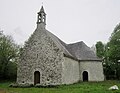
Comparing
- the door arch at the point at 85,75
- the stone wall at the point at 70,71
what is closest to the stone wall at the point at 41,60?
the stone wall at the point at 70,71

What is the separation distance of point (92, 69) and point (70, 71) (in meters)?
6.20

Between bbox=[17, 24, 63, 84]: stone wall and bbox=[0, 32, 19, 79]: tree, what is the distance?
977 cm

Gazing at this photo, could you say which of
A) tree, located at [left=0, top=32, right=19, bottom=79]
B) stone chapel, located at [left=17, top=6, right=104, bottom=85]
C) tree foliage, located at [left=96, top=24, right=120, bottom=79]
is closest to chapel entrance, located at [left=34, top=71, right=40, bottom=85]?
stone chapel, located at [left=17, top=6, right=104, bottom=85]

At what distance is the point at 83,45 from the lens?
33.2 m

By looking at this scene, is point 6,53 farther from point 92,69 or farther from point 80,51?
point 92,69

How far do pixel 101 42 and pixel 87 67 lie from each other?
20051mm

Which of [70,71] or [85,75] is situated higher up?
[70,71]

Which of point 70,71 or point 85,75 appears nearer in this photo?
point 70,71

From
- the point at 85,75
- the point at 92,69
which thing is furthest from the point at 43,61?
the point at 85,75

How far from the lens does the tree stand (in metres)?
32.5

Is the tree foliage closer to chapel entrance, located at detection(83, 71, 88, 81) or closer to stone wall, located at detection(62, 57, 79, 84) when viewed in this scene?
chapel entrance, located at detection(83, 71, 88, 81)

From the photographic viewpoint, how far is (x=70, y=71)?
24.8 metres

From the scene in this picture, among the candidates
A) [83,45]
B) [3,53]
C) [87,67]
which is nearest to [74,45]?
[83,45]

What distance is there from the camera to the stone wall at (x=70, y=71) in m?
22.3
